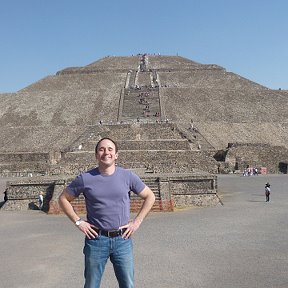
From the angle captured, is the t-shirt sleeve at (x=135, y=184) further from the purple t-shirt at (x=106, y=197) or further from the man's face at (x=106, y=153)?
the man's face at (x=106, y=153)

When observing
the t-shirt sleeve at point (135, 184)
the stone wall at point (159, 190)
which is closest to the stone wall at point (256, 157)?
the stone wall at point (159, 190)

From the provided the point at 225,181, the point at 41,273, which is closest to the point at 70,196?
the point at 41,273

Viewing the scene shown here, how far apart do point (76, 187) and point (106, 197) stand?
1.06 feet

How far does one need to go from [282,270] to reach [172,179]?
A: 9146 mm

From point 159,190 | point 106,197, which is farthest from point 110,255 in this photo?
point 159,190

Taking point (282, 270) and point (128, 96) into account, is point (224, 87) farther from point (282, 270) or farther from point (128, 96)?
point (282, 270)

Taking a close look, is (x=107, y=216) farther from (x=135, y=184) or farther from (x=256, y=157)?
(x=256, y=157)

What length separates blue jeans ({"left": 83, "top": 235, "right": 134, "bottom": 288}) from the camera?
418 cm

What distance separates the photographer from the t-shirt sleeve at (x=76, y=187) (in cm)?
424

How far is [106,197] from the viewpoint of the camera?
4160 millimetres

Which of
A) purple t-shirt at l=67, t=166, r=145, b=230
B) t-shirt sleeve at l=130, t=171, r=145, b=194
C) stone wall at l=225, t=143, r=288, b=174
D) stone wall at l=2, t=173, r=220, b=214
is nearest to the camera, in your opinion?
purple t-shirt at l=67, t=166, r=145, b=230

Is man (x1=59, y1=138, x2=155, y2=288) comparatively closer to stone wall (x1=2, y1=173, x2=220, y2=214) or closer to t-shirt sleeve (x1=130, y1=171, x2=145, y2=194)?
t-shirt sleeve (x1=130, y1=171, x2=145, y2=194)

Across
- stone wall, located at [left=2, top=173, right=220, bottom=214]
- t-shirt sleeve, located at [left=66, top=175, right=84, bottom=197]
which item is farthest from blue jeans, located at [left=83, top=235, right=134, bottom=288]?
stone wall, located at [left=2, top=173, right=220, bottom=214]

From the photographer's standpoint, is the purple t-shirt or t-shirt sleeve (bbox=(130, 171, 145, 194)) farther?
t-shirt sleeve (bbox=(130, 171, 145, 194))
